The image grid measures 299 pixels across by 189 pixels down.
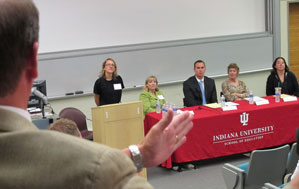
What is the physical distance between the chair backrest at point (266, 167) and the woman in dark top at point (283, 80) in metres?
3.30

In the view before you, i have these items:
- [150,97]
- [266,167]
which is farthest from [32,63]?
[150,97]

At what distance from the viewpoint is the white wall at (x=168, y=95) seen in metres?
7.21

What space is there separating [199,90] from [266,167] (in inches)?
103

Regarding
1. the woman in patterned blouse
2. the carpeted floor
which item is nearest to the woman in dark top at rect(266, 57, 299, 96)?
the woman in patterned blouse

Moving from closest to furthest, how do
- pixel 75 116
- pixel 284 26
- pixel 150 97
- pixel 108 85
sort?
pixel 75 116, pixel 150 97, pixel 108 85, pixel 284 26

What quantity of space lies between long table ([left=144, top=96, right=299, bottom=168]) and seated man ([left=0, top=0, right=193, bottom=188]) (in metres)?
4.86

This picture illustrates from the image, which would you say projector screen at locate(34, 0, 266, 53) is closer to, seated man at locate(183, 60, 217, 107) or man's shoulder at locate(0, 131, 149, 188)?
seated man at locate(183, 60, 217, 107)

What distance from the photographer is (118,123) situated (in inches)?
197

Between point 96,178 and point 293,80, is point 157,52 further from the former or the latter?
point 96,178

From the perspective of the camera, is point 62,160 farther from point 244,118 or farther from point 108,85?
point 108,85

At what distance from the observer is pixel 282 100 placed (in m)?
6.27

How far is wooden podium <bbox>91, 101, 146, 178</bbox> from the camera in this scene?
4945 millimetres

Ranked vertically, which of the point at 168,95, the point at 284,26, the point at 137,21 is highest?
the point at 137,21

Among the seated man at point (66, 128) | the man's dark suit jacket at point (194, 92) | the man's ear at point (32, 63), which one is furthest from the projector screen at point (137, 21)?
the man's ear at point (32, 63)
